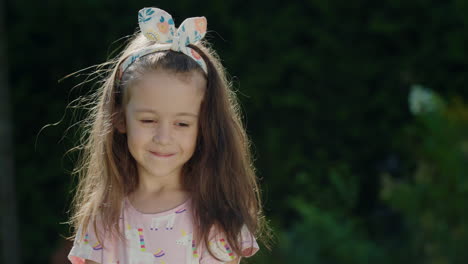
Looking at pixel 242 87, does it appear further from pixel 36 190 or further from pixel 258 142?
pixel 36 190

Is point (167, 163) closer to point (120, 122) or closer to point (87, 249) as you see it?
point (120, 122)

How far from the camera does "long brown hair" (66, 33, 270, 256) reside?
7.55 feet

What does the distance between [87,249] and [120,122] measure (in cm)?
43

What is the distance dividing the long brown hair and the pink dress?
28mm

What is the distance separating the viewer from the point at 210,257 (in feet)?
7.52

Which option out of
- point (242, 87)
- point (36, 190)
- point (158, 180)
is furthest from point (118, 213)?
point (36, 190)

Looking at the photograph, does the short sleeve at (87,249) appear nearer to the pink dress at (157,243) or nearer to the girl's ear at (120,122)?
the pink dress at (157,243)

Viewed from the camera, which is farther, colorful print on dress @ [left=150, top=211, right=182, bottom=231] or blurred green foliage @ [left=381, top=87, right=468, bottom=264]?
blurred green foliage @ [left=381, top=87, right=468, bottom=264]

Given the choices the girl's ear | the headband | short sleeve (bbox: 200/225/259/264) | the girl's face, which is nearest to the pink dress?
short sleeve (bbox: 200/225/259/264)

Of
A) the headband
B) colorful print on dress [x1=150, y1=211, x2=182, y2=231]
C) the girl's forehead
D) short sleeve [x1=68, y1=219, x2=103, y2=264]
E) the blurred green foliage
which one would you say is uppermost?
the headband

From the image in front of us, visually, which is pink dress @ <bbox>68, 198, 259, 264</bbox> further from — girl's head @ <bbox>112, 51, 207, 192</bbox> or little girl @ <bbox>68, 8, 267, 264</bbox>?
girl's head @ <bbox>112, 51, 207, 192</bbox>

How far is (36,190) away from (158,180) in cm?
293

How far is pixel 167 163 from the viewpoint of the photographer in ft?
7.48

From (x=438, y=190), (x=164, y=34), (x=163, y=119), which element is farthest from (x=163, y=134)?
(x=438, y=190)
